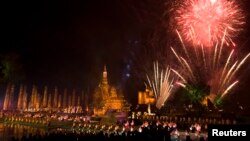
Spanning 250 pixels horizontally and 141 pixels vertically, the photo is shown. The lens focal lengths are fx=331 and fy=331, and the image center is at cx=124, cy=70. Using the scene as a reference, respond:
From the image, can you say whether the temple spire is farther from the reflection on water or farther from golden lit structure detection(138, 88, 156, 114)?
the reflection on water

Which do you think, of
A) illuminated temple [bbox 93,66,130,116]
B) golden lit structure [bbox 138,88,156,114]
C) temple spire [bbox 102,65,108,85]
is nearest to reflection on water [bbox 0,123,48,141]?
illuminated temple [bbox 93,66,130,116]

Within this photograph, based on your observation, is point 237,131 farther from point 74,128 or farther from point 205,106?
point 205,106

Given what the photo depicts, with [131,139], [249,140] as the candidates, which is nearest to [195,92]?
[131,139]

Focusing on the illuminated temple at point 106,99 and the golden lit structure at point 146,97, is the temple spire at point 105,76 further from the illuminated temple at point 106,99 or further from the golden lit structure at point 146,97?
the golden lit structure at point 146,97

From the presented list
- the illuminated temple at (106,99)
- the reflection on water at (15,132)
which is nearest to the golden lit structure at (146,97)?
the illuminated temple at (106,99)

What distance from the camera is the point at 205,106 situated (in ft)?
137

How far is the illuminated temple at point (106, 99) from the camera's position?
5333 centimetres

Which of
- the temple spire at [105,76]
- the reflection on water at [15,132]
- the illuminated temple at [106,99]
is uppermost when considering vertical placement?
the temple spire at [105,76]

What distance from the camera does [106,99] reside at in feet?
177

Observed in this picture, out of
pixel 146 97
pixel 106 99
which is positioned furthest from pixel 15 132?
pixel 146 97

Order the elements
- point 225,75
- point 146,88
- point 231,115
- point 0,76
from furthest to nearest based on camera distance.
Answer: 1. point 146,88
2. point 0,76
3. point 225,75
4. point 231,115

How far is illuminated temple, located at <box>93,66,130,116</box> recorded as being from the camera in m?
53.3

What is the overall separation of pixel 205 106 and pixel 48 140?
30074 millimetres

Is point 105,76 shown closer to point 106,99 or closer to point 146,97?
point 106,99
